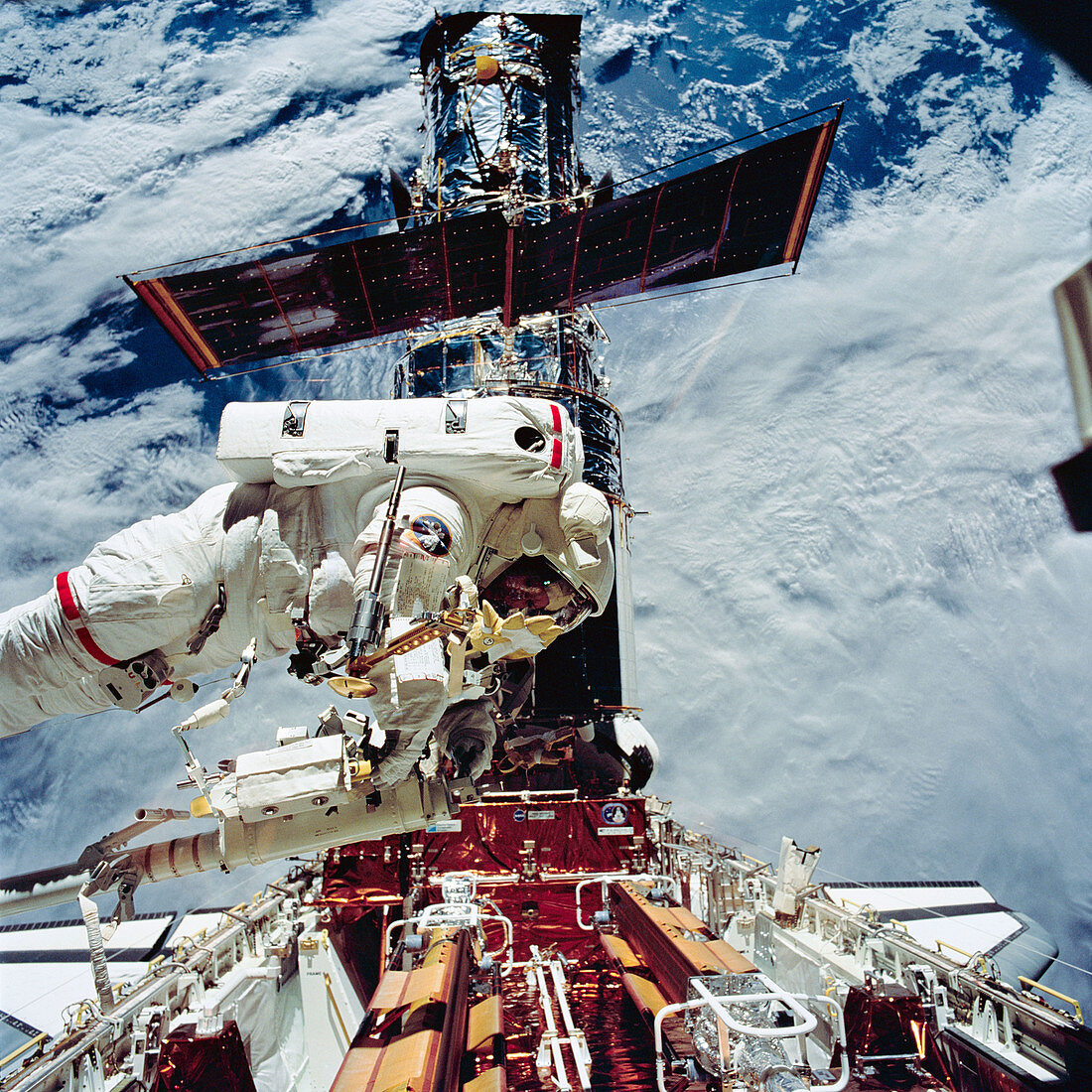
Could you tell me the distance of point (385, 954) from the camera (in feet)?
18.9

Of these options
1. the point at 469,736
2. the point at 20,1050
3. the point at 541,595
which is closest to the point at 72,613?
the point at 20,1050

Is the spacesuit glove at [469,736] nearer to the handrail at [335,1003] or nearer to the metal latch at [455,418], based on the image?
the metal latch at [455,418]

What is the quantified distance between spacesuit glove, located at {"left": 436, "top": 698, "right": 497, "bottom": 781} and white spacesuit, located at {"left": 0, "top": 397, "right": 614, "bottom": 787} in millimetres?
636

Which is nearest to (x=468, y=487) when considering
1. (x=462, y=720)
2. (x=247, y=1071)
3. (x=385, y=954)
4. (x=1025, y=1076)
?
(x=462, y=720)

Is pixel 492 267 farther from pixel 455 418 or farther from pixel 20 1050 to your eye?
pixel 20 1050

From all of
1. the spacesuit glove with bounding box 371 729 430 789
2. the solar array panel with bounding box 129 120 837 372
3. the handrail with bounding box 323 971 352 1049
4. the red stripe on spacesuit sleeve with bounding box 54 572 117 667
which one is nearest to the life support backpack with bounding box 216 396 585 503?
the red stripe on spacesuit sleeve with bounding box 54 572 117 667

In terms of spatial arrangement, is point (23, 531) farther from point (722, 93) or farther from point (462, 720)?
point (722, 93)

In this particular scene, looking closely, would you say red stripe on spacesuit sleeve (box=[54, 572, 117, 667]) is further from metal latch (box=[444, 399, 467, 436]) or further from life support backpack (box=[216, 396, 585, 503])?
metal latch (box=[444, 399, 467, 436])

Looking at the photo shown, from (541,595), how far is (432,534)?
0.99m

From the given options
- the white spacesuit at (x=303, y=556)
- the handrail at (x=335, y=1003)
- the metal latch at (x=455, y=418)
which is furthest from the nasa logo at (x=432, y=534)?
the handrail at (x=335, y=1003)

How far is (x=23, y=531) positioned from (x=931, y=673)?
1069 centimetres

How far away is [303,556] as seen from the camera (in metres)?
3.71

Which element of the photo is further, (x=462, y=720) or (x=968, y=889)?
(x=968, y=889)

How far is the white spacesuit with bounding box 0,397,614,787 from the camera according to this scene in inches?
132
